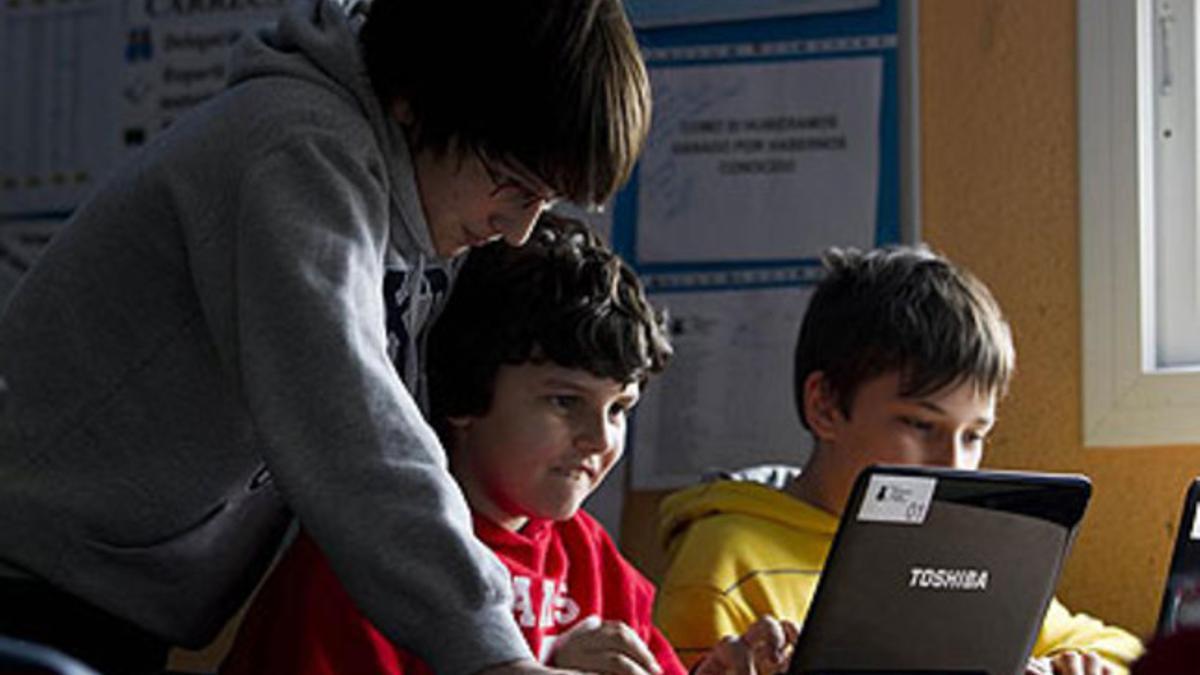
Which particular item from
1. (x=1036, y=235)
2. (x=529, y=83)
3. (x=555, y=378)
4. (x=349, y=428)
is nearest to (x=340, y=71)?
(x=529, y=83)

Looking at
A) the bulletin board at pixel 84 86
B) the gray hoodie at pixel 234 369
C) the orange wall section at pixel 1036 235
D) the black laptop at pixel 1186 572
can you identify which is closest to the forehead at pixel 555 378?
the gray hoodie at pixel 234 369

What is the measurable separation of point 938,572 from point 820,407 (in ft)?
2.31

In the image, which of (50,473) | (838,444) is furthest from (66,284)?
(838,444)

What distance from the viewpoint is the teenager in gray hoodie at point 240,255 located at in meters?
1.20

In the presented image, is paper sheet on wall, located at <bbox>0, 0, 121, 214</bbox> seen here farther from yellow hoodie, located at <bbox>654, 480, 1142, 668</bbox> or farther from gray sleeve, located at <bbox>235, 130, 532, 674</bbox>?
gray sleeve, located at <bbox>235, 130, 532, 674</bbox>

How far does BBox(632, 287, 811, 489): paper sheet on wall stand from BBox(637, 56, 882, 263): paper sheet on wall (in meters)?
0.06

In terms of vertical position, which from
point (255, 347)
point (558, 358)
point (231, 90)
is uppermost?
point (231, 90)

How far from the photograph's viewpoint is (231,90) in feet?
4.41

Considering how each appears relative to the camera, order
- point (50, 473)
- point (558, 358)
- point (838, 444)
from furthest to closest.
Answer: point (838, 444)
point (558, 358)
point (50, 473)

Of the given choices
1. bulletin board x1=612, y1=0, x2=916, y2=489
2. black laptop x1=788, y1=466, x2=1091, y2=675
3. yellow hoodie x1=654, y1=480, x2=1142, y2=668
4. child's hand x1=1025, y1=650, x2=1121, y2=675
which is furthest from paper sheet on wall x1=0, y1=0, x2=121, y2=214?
black laptop x1=788, y1=466, x2=1091, y2=675

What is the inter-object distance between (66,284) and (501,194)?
0.31 m

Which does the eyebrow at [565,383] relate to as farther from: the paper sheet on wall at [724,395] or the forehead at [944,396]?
the paper sheet on wall at [724,395]

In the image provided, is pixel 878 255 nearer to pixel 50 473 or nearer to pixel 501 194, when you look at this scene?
pixel 501 194

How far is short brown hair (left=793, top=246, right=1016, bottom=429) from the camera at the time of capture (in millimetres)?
1949
